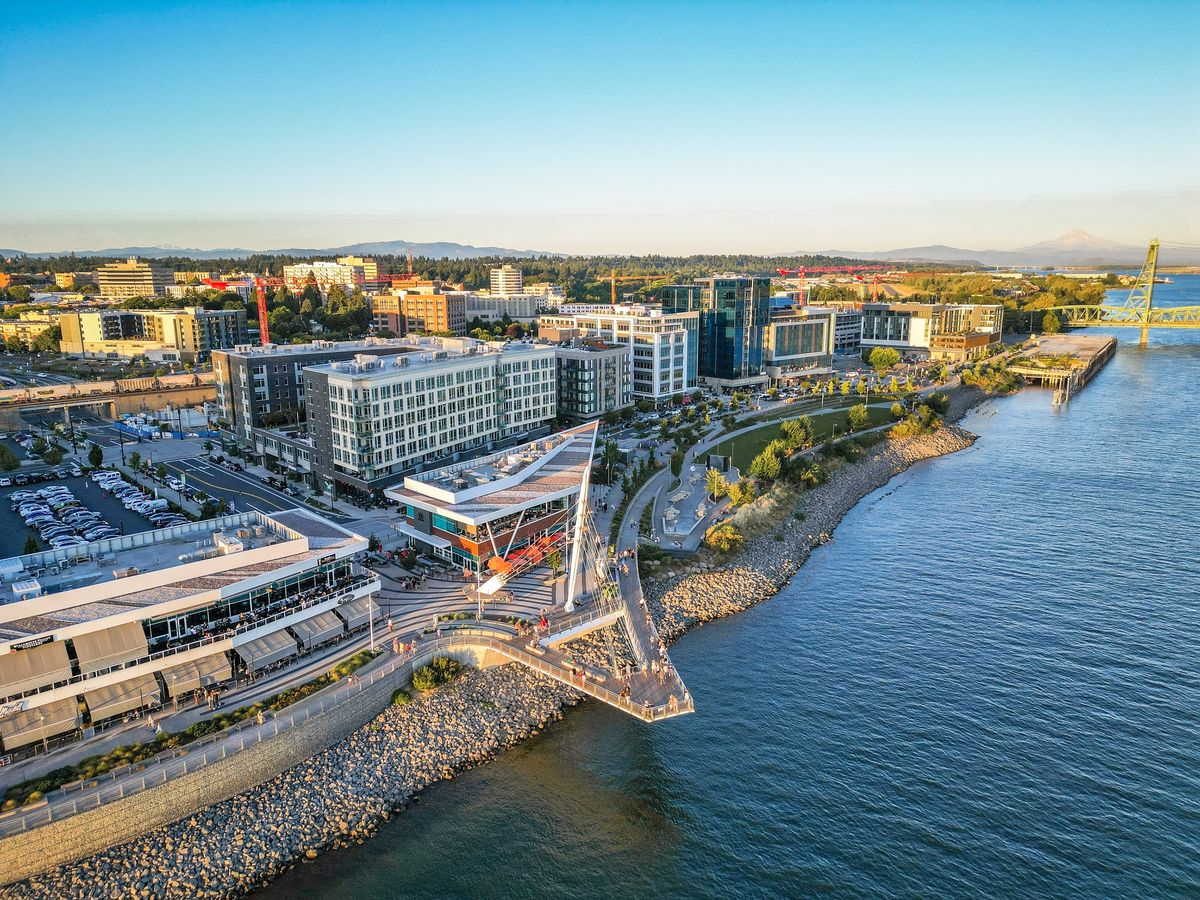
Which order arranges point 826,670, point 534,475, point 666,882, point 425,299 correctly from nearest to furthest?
1. point 666,882
2. point 826,670
3. point 534,475
4. point 425,299

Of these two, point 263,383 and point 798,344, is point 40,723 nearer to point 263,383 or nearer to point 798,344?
point 263,383

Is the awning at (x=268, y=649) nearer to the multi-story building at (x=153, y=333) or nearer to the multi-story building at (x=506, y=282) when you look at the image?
the multi-story building at (x=153, y=333)

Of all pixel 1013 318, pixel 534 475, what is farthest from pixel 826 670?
pixel 1013 318

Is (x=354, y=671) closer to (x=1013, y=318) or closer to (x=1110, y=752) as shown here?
(x=1110, y=752)

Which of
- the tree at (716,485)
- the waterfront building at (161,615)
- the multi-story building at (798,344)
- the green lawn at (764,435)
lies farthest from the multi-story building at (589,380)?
the waterfront building at (161,615)

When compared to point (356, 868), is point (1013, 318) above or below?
above

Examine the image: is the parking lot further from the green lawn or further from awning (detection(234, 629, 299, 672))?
the green lawn
